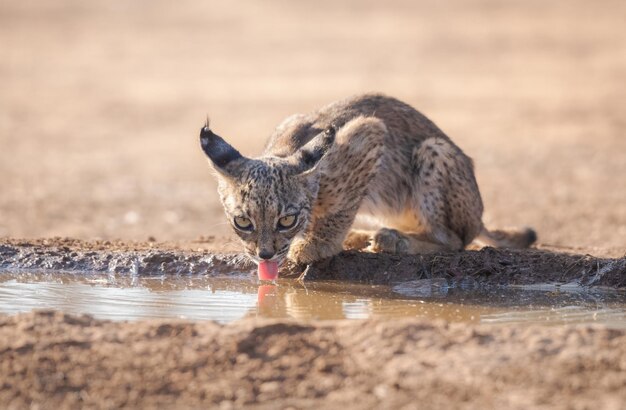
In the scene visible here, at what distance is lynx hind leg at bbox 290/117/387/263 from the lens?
31.3ft

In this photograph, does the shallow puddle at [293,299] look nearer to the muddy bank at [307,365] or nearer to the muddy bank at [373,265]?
the muddy bank at [373,265]

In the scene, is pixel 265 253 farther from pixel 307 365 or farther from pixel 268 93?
pixel 268 93

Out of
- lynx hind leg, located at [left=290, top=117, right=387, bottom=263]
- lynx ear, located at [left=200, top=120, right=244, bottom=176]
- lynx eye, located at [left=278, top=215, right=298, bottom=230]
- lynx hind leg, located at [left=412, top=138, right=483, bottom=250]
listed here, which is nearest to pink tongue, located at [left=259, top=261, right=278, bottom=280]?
lynx eye, located at [left=278, top=215, right=298, bottom=230]

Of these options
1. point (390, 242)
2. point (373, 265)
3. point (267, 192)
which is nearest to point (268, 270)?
point (267, 192)

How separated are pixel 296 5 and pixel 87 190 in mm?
19501

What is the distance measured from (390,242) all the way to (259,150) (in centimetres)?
1136

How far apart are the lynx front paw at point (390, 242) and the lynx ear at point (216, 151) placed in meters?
1.78

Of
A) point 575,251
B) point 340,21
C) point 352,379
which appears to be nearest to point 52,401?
point 352,379

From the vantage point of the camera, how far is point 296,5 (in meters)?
37.2

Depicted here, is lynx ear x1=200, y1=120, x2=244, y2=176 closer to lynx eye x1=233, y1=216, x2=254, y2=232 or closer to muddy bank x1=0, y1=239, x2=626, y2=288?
lynx eye x1=233, y1=216, x2=254, y2=232

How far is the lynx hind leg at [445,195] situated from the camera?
1030 centimetres

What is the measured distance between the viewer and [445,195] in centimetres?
1031

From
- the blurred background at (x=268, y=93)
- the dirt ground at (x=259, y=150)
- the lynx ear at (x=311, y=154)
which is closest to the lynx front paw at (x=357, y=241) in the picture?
the dirt ground at (x=259, y=150)

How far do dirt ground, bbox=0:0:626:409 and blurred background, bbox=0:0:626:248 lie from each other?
8 centimetres
